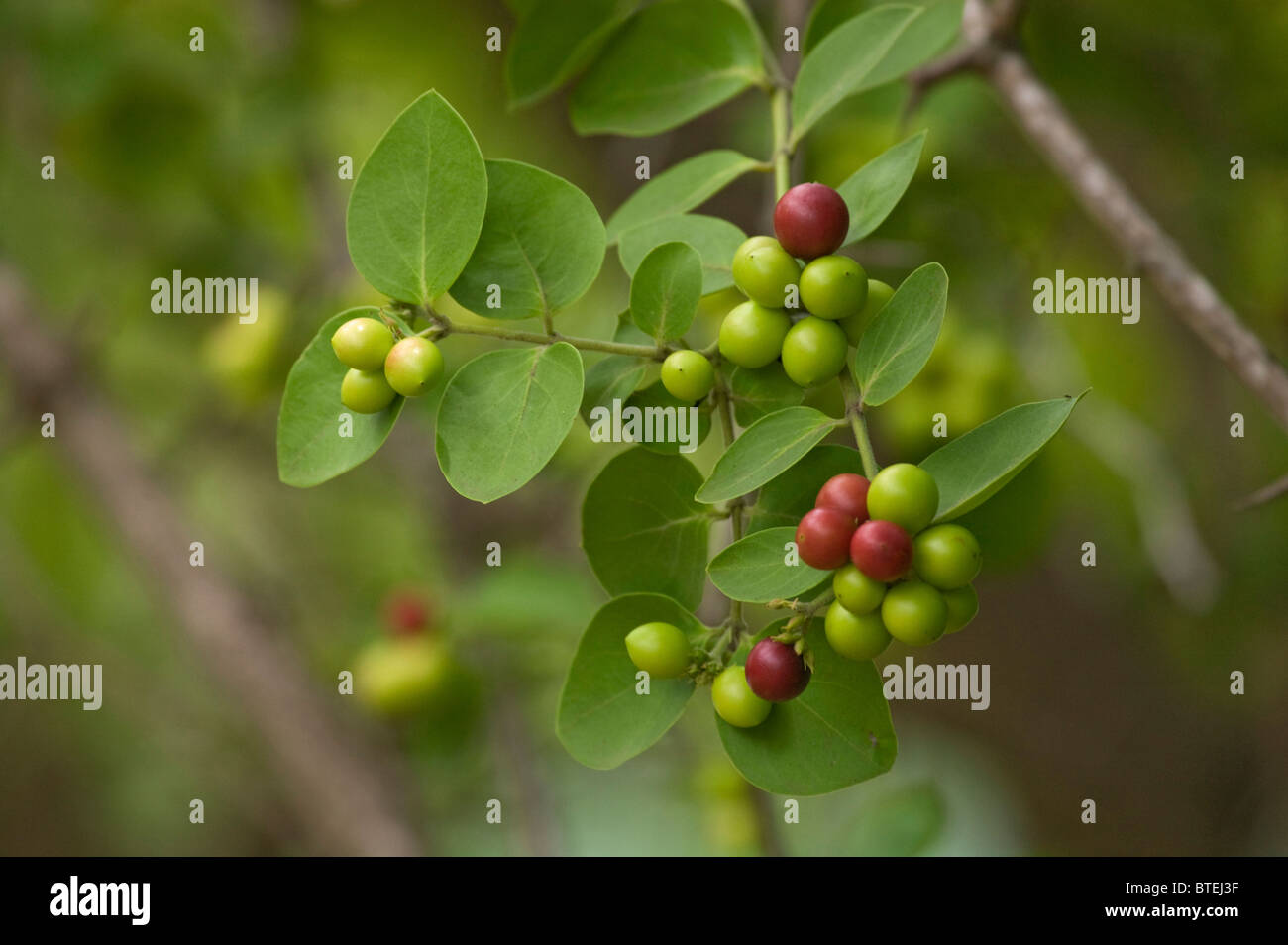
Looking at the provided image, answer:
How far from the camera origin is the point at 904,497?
16.7 inches

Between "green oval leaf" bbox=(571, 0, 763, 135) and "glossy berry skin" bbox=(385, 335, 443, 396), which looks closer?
"glossy berry skin" bbox=(385, 335, 443, 396)

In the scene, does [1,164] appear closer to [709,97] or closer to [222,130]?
[222,130]

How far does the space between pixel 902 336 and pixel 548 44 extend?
0.35m

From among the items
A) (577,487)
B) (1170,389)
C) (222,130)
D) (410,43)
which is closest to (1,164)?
(222,130)

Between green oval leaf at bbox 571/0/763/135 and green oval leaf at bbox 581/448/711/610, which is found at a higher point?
green oval leaf at bbox 571/0/763/135

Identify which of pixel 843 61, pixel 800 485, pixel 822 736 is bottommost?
pixel 822 736

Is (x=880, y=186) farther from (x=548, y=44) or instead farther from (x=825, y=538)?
(x=548, y=44)

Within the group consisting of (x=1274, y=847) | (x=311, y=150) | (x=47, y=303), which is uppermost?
(x=311, y=150)

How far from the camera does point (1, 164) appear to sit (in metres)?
1.55

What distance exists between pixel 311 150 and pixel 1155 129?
3.27 ft

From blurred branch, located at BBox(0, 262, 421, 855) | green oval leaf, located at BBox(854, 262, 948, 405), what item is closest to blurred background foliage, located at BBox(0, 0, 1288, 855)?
blurred branch, located at BBox(0, 262, 421, 855)

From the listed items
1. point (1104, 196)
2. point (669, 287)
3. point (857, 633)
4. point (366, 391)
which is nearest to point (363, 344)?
point (366, 391)

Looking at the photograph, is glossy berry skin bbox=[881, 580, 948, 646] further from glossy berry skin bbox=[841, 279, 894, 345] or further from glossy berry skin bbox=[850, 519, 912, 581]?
glossy berry skin bbox=[841, 279, 894, 345]

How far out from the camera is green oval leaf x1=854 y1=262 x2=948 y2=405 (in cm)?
46
